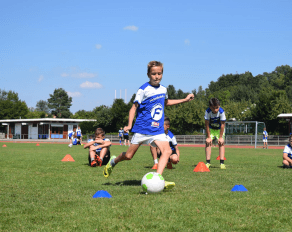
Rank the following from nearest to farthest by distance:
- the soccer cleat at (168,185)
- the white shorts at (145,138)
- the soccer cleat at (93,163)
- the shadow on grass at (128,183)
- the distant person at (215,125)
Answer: the soccer cleat at (168,185)
the white shorts at (145,138)
the shadow on grass at (128,183)
the distant person at (215,125)
the soccer cleat at (93,163)

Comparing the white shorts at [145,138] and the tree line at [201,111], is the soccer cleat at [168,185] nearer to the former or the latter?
the white shorts at [145,138]

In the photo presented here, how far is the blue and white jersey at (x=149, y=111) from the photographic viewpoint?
5.52 meters

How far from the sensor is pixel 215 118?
9547mm

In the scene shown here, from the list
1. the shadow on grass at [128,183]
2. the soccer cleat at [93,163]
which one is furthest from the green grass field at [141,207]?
the soccer cleat at [93,163]

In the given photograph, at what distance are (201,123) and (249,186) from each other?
40.7 m

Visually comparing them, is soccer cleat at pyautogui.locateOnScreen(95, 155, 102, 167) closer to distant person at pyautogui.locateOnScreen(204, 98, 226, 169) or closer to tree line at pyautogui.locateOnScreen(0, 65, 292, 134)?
distant person at pyautogui.locateOnScreen(204, 98, 226, 169)

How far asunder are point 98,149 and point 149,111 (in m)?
4.81

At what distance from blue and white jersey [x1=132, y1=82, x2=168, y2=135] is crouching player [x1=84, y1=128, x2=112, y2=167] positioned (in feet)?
13.8

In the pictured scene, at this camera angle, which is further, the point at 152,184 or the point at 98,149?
the point at 98,149

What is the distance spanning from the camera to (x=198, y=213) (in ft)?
12.5

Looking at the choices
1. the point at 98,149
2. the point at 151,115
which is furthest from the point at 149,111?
the point at 98,149

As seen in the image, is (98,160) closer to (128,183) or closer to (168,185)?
(128,183)

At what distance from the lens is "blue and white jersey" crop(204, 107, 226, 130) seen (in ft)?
30.9

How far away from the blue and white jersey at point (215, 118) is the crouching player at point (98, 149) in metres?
3.03
